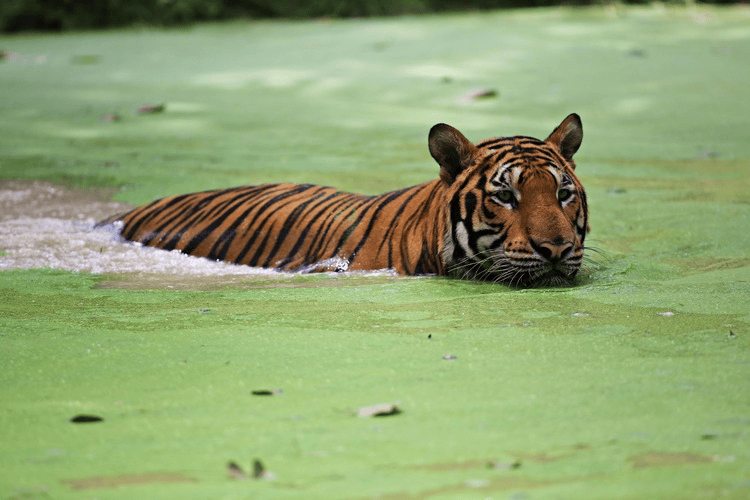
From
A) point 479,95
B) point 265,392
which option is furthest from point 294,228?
point 479,95

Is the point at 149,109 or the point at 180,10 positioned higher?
the point at 180,10

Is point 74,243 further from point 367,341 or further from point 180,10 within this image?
point 180,10

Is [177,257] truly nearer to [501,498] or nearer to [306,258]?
[306,258]

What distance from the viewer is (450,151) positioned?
342cm

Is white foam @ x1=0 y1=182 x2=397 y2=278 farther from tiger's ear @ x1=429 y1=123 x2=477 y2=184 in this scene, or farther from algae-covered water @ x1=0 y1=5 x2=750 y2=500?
tiger's ear @ x1=429 y1=123 x2=477 y2=184

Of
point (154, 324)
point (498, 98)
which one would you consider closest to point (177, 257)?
point (154, 324)

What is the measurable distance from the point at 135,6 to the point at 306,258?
11.1 meters

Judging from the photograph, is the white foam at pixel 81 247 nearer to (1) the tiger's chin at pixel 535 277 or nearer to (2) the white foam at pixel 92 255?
(2) the white foam at pixel 92 255

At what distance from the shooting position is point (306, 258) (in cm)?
378

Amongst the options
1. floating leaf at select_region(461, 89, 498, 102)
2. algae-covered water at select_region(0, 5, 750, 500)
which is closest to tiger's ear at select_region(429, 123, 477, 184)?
algae-covered water at select_region(0, 5, 750, 500)

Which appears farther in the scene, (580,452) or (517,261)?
(517,261)

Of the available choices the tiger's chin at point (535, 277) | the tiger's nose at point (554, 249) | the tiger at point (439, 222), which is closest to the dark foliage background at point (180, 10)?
the tiger at point (439, 222)

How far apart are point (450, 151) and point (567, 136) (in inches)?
17.3

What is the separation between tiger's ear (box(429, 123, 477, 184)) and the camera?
338 centimetres
